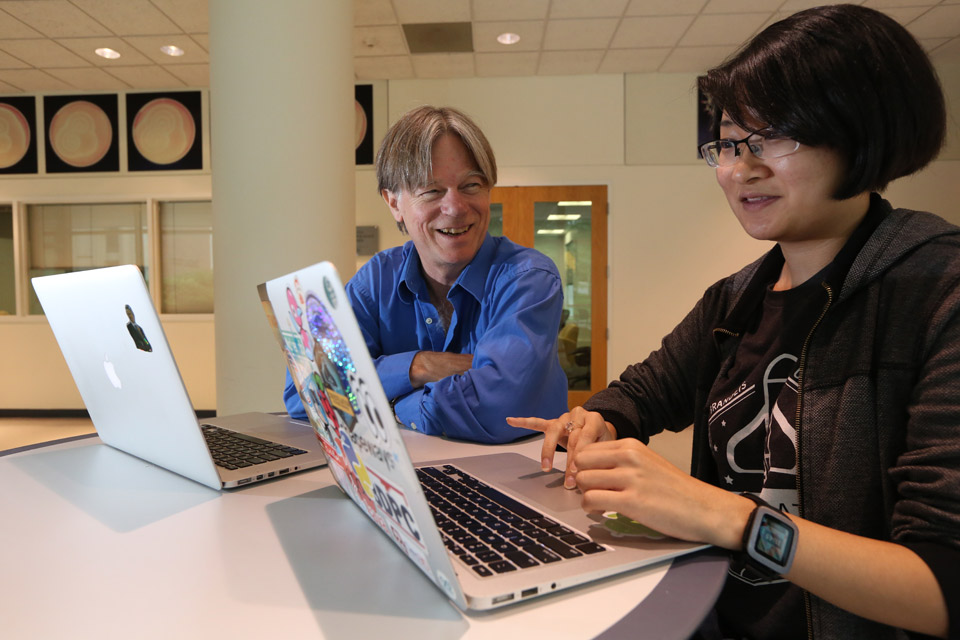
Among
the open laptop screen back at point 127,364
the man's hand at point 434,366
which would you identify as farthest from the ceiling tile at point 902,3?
the open laptop screen back at point 127,364

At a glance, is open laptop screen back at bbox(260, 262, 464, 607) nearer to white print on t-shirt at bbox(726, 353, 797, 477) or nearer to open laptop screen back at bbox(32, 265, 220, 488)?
open laptop screen back at bbox(32, 265, 220, 488)

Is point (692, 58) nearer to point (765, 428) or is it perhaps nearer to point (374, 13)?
point (374, 13)

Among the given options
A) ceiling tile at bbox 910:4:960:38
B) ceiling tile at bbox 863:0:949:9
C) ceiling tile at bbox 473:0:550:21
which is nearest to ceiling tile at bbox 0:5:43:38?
ceiling tile at bbox 473:0:550:21

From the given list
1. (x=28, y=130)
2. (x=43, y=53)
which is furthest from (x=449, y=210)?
(x=28, y=130)

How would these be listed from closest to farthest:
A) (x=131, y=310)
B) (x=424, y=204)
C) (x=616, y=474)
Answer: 1. (x=616, y=474)
2. (x=131, y=310)
3. (x=424, y=204)

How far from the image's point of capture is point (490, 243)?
162cm

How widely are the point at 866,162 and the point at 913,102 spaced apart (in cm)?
10

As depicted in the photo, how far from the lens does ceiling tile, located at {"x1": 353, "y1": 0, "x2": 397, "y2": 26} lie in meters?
3.94

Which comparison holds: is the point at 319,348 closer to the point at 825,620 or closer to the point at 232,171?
the point at 825,620

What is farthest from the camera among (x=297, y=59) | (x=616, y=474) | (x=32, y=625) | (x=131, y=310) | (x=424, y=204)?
(x=297, y=59)

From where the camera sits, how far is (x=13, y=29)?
4.24 metres

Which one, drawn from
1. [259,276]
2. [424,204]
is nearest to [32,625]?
[424,204]

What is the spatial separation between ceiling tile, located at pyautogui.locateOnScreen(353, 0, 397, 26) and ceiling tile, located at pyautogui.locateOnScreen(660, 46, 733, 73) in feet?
7.55

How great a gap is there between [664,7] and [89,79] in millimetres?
4885
